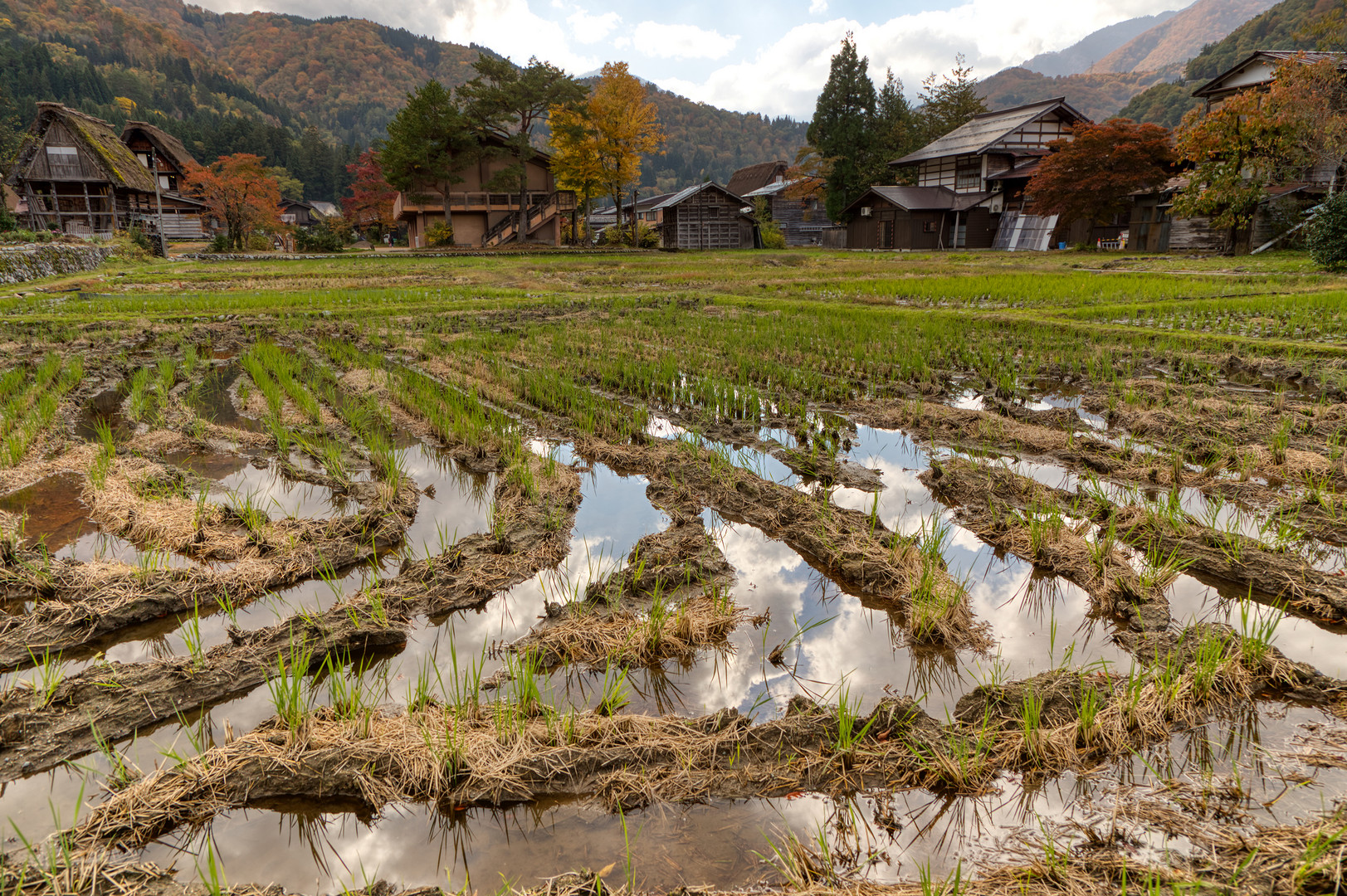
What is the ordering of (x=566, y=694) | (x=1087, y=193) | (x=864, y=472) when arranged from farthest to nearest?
(x=1087, y=193), (x=864, y=472), (x=566, y=694)

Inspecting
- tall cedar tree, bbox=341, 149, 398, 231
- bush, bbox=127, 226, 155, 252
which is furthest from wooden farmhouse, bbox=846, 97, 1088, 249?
bush, bbox=127, 226, 155, 252

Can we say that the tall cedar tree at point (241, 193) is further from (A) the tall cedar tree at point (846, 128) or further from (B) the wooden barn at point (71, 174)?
(A) the tall cedar tree at point (846, 128)

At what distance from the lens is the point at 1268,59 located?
2439 cm

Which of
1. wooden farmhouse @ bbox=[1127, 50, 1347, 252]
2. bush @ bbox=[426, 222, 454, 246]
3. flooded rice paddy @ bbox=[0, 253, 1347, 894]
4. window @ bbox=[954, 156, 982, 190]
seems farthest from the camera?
bush @ bbox=[426, 222, 454, 246]

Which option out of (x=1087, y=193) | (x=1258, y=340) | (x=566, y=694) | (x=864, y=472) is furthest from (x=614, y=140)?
(x=566, y=694)

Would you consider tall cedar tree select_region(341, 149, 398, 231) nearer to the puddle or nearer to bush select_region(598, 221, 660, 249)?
bush select_region(598, 221, 660, 249)

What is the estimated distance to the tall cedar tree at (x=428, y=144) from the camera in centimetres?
3108

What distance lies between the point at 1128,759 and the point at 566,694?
1873 millimetres

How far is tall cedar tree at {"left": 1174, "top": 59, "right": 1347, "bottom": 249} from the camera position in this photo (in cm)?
1866

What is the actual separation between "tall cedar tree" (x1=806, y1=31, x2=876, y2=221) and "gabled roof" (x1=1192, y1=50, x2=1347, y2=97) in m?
16.3

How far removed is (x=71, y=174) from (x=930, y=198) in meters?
41.0

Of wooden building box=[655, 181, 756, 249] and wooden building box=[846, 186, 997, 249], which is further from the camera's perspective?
wooden building box=[655, 181, 756, 249]

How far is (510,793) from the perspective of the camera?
6.71ft

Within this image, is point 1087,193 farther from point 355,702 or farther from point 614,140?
point 355,702
